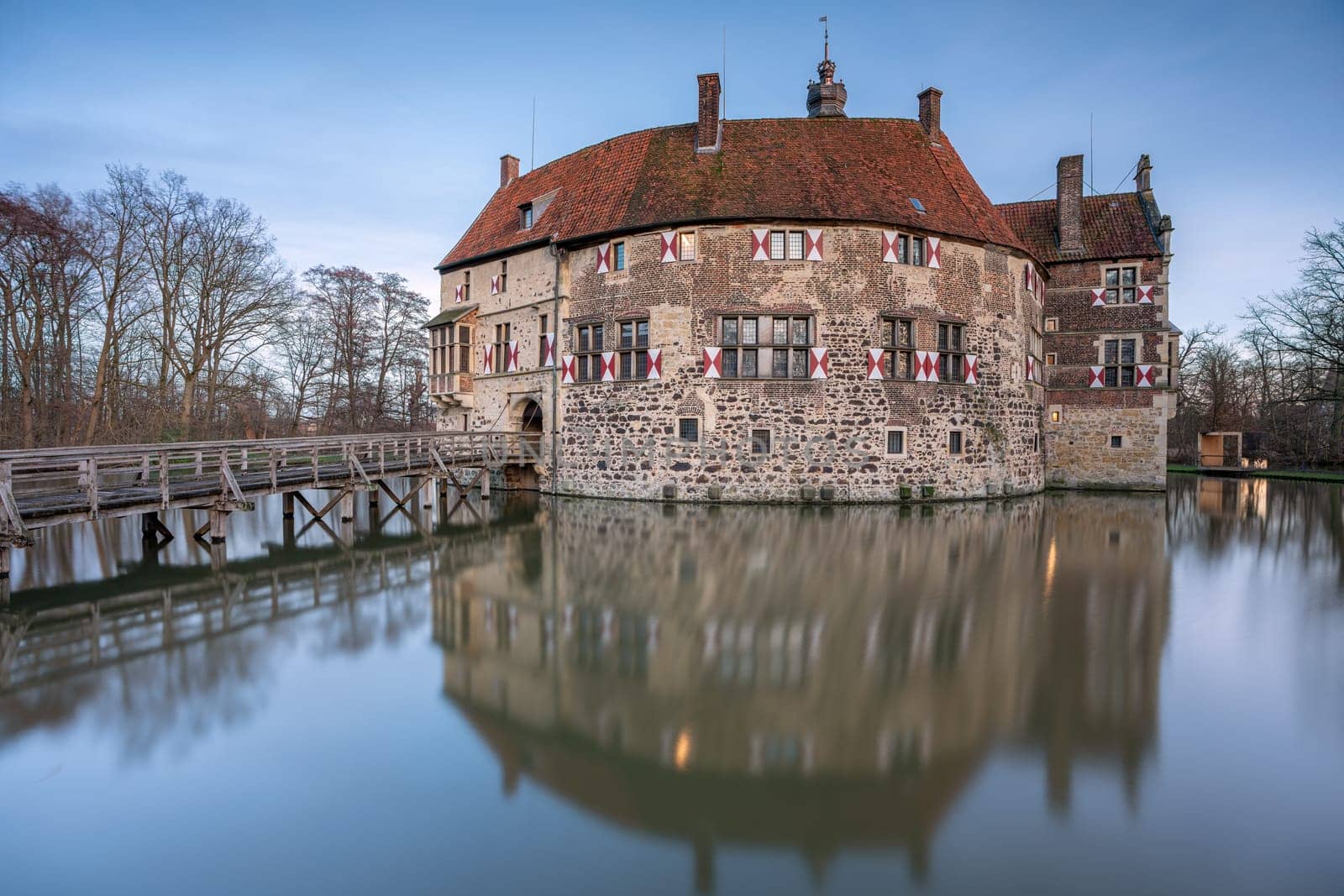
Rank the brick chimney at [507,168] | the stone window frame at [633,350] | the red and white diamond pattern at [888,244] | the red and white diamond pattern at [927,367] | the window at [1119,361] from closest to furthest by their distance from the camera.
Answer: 1. the red and white diamond pattern at [888,244]
2. the red and white diamond pattern at [927,367]
3. the stone window frame at [633,350]
4. the window at [1119,361]
5. the brick chimney at [507,168]

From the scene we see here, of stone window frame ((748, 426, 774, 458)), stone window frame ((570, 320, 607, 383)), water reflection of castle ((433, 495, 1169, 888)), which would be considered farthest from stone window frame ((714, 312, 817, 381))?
water reflection of castle ((433, 495, 1169, 888))

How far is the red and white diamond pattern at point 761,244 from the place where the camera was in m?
17.8

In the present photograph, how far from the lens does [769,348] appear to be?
17859 millimetres

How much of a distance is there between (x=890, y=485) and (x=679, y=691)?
13.9 metres

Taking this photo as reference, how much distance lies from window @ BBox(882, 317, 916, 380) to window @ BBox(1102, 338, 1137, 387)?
924 cm

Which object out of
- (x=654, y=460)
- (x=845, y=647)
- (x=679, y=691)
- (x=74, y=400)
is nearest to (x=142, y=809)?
(x=679, y=691)

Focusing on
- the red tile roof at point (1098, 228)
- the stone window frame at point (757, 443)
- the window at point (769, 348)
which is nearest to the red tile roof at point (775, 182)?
the window at point (769, 348)

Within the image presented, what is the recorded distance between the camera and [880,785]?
397 cm

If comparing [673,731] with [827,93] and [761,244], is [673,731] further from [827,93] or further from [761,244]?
[827,93]

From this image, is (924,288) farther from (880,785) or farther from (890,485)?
(880,785)

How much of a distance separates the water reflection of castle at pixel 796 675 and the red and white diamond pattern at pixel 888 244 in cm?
894

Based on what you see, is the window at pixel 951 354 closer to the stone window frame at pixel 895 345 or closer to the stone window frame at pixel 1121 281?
the stone window frame at pixel 895 345

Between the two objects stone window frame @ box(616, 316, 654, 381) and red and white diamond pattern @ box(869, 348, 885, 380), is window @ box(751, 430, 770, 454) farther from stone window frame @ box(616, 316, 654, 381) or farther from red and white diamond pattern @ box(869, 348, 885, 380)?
stone window frame @ box(616, 316, 654, 381)

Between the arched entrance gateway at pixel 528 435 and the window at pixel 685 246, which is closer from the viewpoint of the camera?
the window at pixel 685 246
